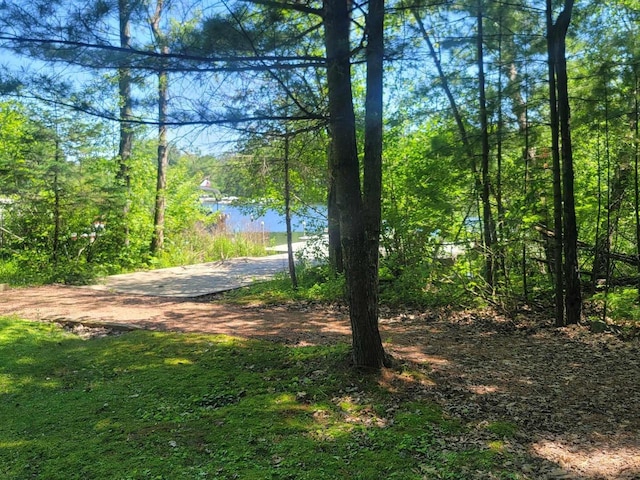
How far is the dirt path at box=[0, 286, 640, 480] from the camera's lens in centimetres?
316

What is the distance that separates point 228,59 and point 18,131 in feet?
33.2

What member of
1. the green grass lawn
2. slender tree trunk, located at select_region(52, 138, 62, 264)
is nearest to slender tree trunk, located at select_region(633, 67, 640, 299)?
the green grass lawn

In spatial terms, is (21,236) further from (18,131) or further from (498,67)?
(498,67)

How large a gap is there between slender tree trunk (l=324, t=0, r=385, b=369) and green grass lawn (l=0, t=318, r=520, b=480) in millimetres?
795

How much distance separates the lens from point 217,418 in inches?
144

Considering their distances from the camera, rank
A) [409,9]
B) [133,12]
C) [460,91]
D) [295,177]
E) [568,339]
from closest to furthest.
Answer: [133,12], [409,9], [568,339], [460,91], [295,177]

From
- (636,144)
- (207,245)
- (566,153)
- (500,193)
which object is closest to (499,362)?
(566,153)

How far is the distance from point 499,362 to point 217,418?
2.93 metres

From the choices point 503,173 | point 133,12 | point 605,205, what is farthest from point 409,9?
point 605,205

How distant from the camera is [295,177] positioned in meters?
10.5

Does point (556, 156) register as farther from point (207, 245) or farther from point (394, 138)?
point (207, 245)

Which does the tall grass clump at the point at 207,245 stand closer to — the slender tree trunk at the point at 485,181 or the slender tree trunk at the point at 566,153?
the slender tree trunk at the point at 485,181

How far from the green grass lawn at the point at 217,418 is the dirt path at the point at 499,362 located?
339 millimetres

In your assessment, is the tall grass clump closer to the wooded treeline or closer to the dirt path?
the wooded treeline
